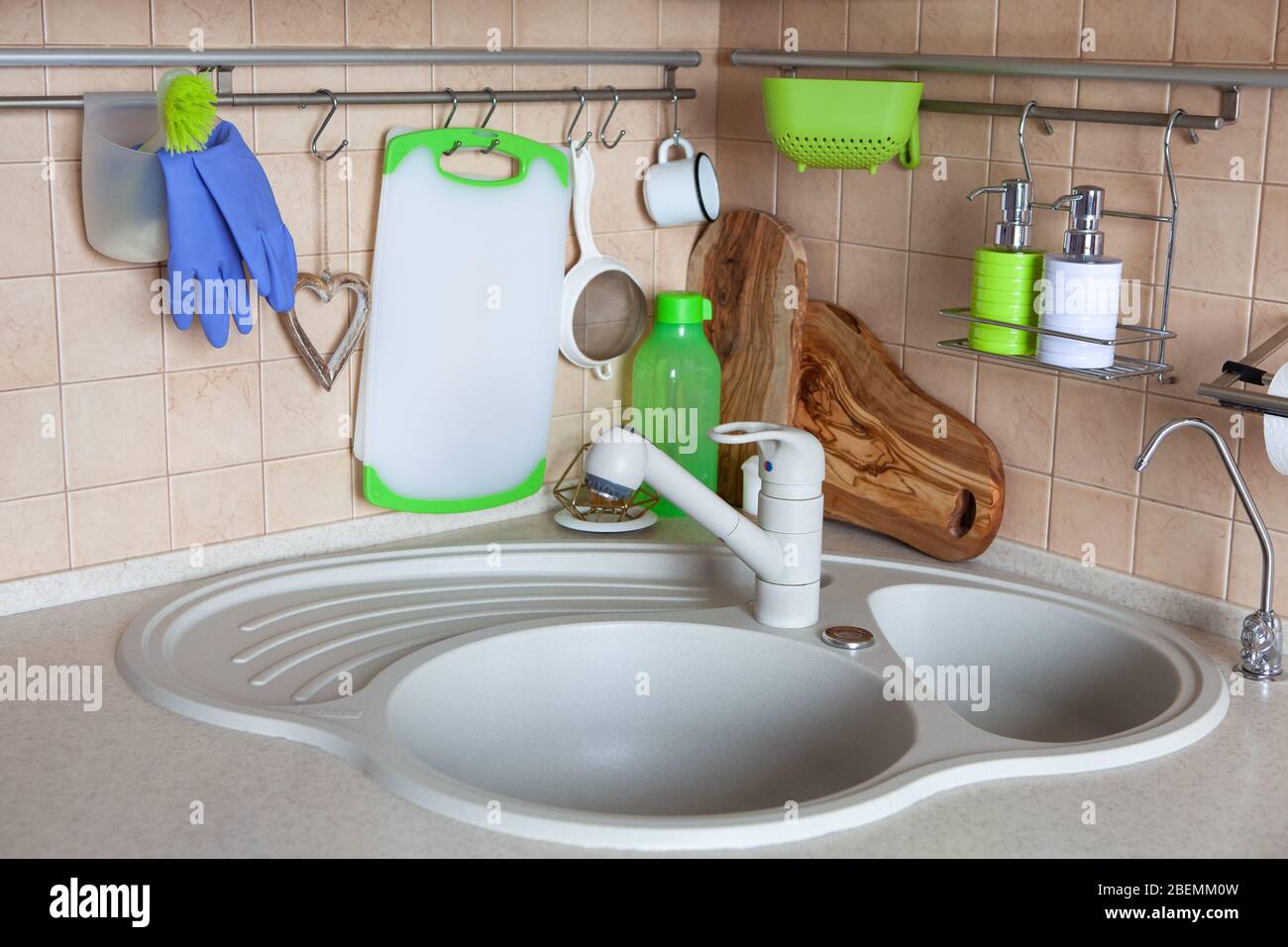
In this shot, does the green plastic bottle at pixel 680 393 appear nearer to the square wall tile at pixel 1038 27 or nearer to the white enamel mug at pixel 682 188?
the white enamel mug at pixel 682 188

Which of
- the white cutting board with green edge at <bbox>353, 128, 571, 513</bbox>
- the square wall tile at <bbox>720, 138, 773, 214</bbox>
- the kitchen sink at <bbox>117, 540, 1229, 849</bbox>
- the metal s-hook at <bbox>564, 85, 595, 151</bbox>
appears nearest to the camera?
the kitchen sink at <bbox>117, 540, 1229, 849</bbox>

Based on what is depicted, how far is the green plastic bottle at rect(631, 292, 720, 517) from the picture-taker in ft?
5.92

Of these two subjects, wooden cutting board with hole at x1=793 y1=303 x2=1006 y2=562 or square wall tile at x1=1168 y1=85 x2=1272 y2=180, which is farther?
wooden cutting board with hole at x1=793 y1=303 x2=1006 y2=562

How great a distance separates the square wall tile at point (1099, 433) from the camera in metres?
1.50

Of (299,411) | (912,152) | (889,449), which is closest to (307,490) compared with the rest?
(299,411)

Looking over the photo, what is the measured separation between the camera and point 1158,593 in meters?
1.49

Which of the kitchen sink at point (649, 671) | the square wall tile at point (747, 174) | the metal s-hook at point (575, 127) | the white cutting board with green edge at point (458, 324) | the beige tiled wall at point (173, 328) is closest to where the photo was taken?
the kitchen sink at point (649, 671)

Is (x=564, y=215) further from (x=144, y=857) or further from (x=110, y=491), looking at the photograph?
(x=144, y=857)

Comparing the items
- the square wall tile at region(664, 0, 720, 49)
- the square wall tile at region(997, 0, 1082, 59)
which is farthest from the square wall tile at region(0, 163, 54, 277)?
the square wall tile at region(997, 0, 1082, 59)

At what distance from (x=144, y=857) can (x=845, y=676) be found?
65 cm

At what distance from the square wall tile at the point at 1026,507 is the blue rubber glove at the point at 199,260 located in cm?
84

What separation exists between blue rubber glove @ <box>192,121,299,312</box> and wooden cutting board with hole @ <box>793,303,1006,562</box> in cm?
64

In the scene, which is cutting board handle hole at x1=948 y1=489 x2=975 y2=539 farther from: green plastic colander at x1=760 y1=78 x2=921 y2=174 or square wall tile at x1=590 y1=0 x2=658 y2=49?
square wall tile at x1=590 y1=0 x2=658 y2=49

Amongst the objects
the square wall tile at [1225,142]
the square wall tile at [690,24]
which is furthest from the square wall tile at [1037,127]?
the square wall tile at [690,24]
